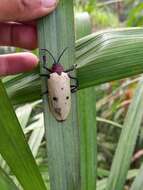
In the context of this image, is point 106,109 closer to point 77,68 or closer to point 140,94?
point 140,94

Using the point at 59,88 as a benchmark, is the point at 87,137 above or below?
below

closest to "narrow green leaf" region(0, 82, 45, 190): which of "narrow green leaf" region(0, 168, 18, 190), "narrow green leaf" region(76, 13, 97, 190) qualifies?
"narrow green leaf" region(0, 168, 18, 190)

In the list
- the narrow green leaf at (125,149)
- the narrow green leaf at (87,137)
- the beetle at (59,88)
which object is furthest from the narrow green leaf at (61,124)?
the narrow green leaf at (125,149)

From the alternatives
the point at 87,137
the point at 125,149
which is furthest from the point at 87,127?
the point at 125,149

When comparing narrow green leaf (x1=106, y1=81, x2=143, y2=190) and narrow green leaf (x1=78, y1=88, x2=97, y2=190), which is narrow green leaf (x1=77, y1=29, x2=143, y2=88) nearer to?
narrow green leaf (x1=78, y1=88, x2=97, y2=190)

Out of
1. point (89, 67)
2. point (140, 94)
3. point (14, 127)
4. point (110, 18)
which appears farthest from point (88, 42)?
point (110, 18)

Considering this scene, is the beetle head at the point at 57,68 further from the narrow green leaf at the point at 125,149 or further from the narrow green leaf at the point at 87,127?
the narrow green leaf at the point at 125,149

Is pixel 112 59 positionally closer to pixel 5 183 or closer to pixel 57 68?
pixel 57 68
